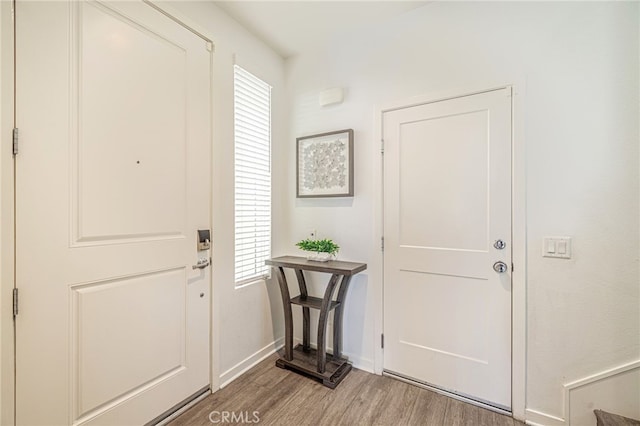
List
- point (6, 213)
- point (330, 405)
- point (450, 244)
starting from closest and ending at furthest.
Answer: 1. point (6, 213)
2. point (330, 405)
3. point (450, 244)

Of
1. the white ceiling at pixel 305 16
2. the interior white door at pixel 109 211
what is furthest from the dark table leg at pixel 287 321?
the white ceiling at pixel 305 16

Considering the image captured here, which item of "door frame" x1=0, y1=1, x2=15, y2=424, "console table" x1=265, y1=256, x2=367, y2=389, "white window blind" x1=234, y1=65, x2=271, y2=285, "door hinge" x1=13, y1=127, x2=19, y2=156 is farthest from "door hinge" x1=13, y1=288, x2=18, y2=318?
"console table" x1=265, y1=256, x2=367, y2=389

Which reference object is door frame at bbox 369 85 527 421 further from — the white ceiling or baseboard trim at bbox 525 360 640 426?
the white ceiling

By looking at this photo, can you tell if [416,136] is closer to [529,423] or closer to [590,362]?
[590,362]

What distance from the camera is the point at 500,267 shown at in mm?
1781

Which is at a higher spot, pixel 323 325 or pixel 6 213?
pixel 6 213

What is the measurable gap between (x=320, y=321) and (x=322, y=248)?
56 cm

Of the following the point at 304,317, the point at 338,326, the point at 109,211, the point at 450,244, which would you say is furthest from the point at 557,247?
the point at 109,211

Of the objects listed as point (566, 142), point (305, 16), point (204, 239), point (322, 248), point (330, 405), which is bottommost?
point (330, 405)

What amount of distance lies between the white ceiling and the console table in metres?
1.90

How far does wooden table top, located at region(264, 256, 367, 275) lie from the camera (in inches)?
79.9

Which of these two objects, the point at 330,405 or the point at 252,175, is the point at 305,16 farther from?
the point at 330,405

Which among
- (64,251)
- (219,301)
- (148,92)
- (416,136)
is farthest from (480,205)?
(64,251)

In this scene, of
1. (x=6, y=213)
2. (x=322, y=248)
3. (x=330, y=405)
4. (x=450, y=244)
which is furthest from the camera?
(x=322, y=248)
